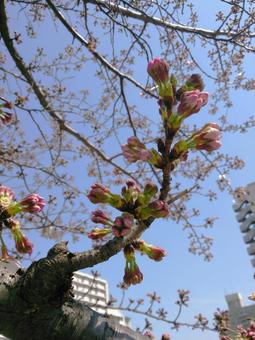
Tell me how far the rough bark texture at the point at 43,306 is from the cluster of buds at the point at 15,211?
0.59ft

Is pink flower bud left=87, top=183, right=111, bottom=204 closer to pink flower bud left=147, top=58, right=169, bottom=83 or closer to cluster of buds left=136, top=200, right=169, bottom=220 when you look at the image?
cluster of buds left=136, top=200, right=169, bottom=220

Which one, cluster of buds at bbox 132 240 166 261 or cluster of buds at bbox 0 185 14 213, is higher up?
cluster of buds at bbox 0 185 14 213

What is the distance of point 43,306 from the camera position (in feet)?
3.01

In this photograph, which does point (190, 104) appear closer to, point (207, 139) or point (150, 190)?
point (207, 139)

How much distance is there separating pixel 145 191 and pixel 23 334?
44 cm

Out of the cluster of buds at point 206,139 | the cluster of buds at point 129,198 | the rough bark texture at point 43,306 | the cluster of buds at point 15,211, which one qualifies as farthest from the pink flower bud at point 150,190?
the cluster of buds at point 15,211

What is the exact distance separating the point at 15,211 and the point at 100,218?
11.5 inches

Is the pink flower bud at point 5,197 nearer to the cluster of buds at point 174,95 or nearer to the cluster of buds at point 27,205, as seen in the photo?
the cluster of buds at point 27,205

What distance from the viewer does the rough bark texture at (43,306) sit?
90 centimetres

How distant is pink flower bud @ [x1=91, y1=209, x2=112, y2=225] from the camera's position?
1008mm

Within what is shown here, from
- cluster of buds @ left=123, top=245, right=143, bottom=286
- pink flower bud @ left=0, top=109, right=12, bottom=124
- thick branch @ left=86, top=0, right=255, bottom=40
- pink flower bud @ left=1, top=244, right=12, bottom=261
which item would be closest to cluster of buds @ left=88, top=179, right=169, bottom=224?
cluster of buds @ left=123, top=245, right=143, bottom=286

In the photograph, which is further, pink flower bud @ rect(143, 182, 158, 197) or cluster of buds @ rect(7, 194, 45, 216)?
cluster of buds @ rect(7, 194, 45, 216)

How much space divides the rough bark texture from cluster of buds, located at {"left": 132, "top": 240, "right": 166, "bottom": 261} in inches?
7.1

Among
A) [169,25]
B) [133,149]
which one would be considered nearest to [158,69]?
[133,149]
